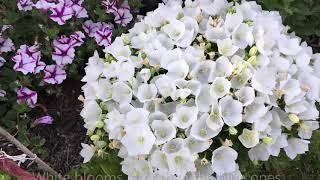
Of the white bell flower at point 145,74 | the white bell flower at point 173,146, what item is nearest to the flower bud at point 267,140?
the white bell flower at point 173,146

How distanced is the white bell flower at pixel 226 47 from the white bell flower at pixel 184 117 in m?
0.31

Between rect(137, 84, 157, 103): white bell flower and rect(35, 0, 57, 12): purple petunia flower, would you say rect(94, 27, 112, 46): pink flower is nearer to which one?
rect(35, 0, 57, 12): purple petunia flower

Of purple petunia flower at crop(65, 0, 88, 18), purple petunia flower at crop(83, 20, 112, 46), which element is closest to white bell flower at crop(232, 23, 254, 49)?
purple petunia flower at crop(83, 20, 112, 46)

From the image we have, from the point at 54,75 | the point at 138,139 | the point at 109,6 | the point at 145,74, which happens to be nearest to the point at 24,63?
the point at 54,75

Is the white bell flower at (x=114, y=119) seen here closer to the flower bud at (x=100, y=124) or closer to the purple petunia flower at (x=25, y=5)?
the flower bud at (x=100, y=124)

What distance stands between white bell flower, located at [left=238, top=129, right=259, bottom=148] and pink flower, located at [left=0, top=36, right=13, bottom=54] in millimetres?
1581

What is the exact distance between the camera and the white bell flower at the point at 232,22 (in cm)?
246

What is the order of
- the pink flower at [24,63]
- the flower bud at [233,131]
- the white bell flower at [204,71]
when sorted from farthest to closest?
the pink flower at [24,63] < the white bell flower at [204,71] < the flower bud at [233,131]

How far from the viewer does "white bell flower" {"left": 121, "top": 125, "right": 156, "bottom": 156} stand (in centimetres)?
231

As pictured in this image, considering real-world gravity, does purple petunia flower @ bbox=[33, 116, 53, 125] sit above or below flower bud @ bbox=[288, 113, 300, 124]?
above

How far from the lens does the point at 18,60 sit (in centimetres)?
306

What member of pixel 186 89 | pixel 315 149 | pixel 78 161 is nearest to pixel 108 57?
pixel 186 89

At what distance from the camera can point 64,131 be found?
3.33 m

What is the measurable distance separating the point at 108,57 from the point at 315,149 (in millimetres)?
1156
